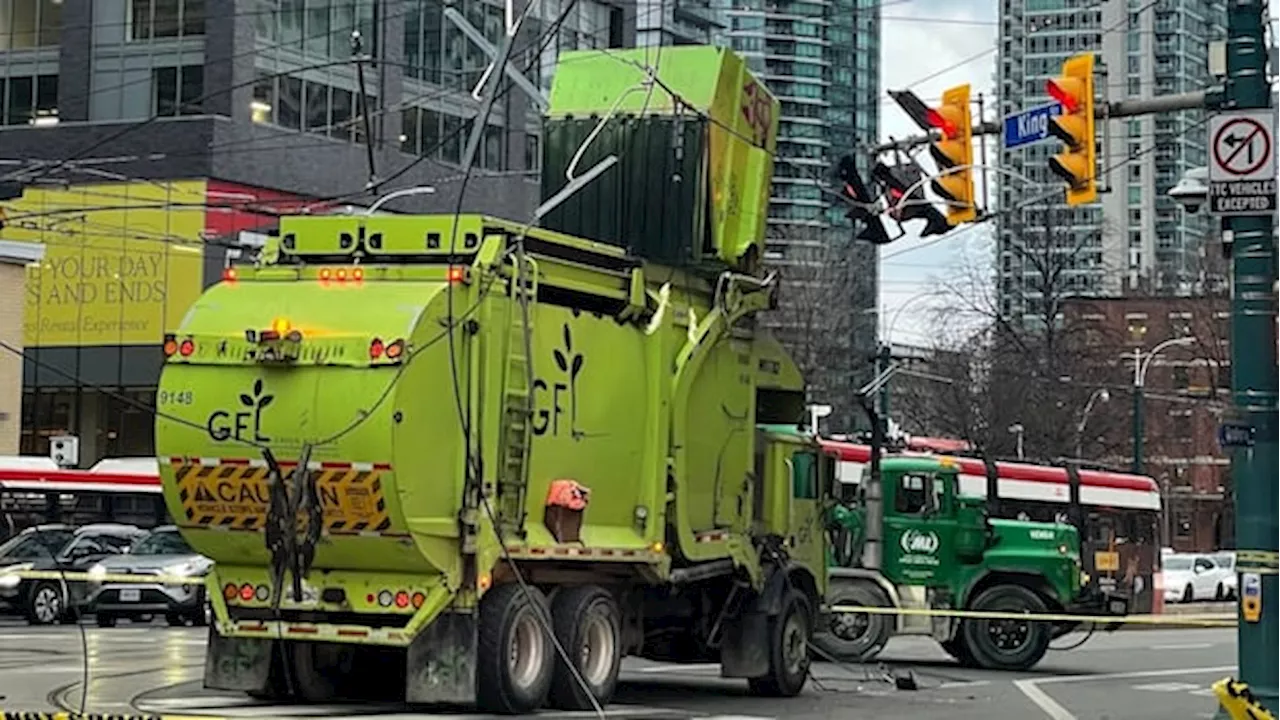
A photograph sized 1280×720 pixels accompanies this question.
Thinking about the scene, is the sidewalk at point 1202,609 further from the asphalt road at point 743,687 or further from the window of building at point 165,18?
the window of building at point 165,18

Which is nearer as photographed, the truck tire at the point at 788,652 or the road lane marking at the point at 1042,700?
the road lane marking at the point at 1042,700

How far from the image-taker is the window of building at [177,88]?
56.0 m

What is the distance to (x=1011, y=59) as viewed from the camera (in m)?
37.2

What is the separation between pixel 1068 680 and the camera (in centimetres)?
2362

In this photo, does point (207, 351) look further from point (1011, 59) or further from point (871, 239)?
point (1011, 59)

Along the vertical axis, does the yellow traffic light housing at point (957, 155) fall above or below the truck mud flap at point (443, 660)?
above

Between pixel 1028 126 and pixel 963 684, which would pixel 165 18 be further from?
pixel 1028 126

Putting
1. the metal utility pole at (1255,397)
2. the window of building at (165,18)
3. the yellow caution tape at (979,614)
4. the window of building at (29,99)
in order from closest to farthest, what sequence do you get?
1. the metal utility pole at (1255,397)
2. the yellow caution tape at (979,614)
3. the window of building at (165,18)
4. the window of building at (29,99)

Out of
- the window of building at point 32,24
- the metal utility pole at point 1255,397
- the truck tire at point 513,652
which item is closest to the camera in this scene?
the metal utility pole at point 1255,397

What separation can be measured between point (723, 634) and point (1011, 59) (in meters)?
20.8

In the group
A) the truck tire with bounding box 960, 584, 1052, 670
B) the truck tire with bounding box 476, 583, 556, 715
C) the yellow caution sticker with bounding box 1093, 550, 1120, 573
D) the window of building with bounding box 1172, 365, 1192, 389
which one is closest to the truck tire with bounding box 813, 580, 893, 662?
the truck tire with bounding box 960, 584, 1052, 670

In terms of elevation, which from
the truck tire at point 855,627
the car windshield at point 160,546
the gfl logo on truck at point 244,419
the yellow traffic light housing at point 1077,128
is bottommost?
the truck tire at point 855,627

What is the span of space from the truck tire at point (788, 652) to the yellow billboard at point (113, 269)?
120ft

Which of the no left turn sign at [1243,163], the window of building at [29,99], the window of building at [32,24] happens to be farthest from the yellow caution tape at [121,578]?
the window of building at [32,24]
